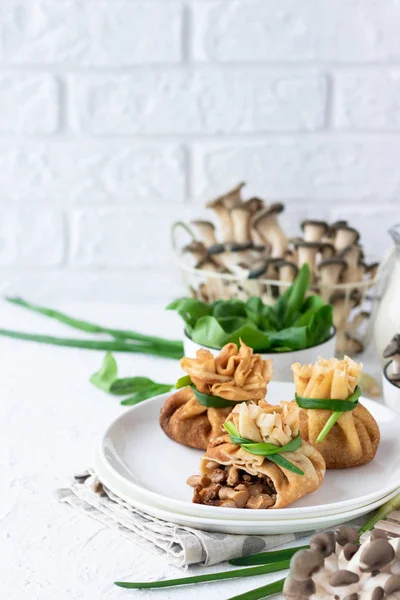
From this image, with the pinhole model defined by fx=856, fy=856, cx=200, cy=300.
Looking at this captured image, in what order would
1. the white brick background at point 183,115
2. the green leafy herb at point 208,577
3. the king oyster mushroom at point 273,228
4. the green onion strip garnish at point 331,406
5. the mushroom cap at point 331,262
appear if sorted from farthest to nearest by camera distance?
the white brick background at point 183,115
the king oyster mushroom at point 273,228
the mushroom cap at point 331,262
the green onion strip garnish at point 331,406
the green leafy herb at point 208,577

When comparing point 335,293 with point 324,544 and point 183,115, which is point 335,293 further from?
point 324,544

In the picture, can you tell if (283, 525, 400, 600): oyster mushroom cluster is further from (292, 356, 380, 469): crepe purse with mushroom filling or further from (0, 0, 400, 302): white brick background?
(0, 0, 400, 302): white brick background

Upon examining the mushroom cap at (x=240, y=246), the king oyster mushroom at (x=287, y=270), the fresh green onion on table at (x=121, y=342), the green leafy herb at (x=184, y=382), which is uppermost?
the mushroom cap at (x=240, y=246)

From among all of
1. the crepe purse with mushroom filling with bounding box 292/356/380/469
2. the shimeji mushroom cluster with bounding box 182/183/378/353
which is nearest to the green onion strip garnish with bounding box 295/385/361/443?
the crepe purse with mushroom filling with bounding box 292/356/380/469

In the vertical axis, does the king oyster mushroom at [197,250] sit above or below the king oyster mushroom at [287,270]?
above

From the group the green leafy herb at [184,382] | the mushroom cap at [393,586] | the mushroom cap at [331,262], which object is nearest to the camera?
the mushroom cap at [393,586]

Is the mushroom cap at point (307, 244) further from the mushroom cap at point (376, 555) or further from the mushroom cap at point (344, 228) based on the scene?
the mushroom cap at point (376, 555)

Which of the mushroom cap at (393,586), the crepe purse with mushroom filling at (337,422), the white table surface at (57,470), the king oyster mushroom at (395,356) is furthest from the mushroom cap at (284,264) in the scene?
the mushroom cap at (393,586)

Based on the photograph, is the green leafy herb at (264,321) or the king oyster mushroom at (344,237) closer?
the green leafy herb at (264,321)
